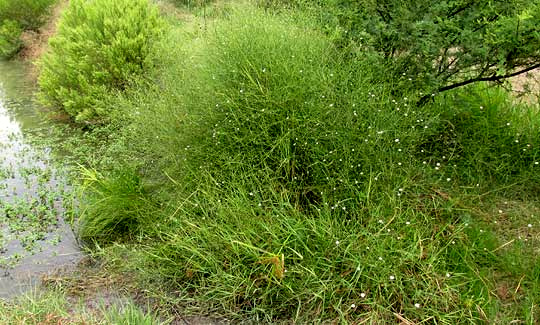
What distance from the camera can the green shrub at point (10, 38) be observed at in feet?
36.2

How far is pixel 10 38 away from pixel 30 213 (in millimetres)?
8875

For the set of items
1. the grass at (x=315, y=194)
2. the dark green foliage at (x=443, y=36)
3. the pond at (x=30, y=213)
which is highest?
the dark green foliage at (x=443, y=36)

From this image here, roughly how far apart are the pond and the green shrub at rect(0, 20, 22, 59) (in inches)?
224

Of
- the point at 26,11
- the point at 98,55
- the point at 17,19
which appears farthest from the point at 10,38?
the point at 98,55

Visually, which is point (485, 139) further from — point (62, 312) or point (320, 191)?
point (62, 312)

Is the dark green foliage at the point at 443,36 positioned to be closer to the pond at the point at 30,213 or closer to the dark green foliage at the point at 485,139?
the dark green foliage at the point at 485,139

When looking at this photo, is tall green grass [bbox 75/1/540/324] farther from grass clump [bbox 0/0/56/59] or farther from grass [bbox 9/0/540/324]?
grass clump [bbox 0/0/56/59]

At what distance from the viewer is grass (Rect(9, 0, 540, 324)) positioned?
8.86 ft

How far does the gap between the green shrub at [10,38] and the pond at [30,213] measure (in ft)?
18.6

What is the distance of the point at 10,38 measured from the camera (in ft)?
36.5

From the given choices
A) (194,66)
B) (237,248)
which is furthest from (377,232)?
(194,66)

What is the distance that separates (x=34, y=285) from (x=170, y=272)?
973mm

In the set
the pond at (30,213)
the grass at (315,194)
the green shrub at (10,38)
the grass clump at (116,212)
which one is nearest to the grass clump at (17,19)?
the green shrub at (10,38)

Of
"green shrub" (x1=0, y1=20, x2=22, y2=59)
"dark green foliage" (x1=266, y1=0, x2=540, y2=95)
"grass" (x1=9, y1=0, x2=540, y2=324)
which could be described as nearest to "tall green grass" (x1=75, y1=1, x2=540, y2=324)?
"grass" (x1=9, y1=0, x2=540, y2=324)
